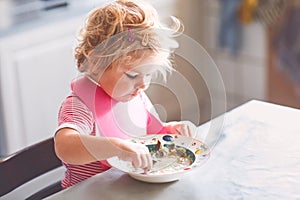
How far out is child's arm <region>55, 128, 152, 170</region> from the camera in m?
1.03

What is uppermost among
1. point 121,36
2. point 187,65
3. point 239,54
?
point 121,36

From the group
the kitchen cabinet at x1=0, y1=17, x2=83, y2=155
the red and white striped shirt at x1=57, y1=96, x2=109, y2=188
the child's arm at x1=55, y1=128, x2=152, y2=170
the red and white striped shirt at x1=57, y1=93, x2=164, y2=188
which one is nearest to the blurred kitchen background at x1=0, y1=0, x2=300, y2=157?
the kitchen cabinet at x1=0, y1=17, x2=83, y2=155

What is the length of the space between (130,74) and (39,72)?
1.25 m

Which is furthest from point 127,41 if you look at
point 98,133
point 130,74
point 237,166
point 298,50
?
point 298,50

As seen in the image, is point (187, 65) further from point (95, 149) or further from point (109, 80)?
point (95, 149)

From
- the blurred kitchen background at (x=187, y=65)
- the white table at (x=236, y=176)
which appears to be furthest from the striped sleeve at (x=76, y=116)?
the blurred kitchen background at (x=187, y=65)

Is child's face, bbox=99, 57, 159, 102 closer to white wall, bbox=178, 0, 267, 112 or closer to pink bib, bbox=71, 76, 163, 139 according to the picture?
pink bib, bbox=71, 76, 163, 139

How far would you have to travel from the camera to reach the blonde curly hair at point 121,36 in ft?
3.57

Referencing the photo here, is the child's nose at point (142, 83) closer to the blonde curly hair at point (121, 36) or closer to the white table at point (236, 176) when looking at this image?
the blonde curly hair at point (121, 36)

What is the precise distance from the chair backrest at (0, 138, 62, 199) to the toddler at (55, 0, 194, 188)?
10cm

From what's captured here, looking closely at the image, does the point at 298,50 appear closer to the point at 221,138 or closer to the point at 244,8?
the point at 244,8

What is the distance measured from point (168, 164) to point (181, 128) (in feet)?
0.38

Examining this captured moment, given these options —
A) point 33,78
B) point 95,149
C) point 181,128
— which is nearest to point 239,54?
point 33,78

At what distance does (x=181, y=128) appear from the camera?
1.24 m
